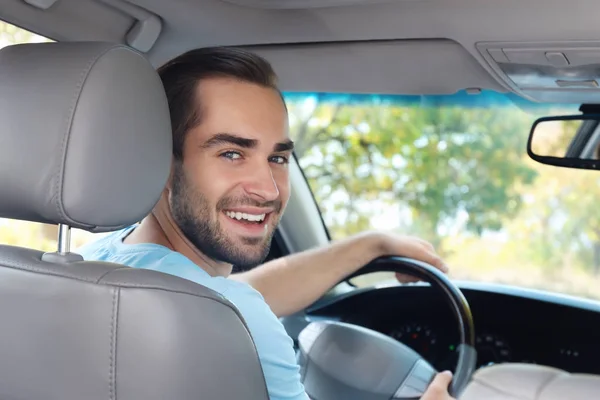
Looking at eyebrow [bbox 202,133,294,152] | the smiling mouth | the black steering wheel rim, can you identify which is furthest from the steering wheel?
eyebrow [bbox 202,133,294,152]

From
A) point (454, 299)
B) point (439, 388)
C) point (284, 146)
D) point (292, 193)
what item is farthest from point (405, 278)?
point (292, 193)

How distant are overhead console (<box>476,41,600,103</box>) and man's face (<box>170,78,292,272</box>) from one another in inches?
28.3

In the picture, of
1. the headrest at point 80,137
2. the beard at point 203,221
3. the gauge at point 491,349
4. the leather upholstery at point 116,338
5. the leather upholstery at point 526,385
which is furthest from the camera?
the gauge at point 491,349

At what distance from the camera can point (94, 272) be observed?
1507 mm

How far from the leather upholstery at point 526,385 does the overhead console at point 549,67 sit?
4.12ft

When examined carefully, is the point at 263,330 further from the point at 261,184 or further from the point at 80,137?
the point at 80,137

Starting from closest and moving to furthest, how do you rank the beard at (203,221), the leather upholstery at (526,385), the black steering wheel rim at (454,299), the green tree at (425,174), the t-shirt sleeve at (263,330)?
the leather upholstery at (526,385), the t-shirt sleeve at (263,330), the beard at (203,221), the black steering wheel rim at (454,299), the green tree at (425,174)

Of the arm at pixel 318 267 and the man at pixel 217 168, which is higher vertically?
the man at pixel 217 168

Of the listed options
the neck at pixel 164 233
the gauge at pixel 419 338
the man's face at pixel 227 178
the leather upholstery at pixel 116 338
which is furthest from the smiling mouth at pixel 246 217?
the gauge at pixel 419 338

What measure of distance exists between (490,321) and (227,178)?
1494 millimetres

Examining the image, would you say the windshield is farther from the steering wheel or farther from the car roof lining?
the steering wheel

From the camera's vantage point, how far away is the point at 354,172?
27.3ft

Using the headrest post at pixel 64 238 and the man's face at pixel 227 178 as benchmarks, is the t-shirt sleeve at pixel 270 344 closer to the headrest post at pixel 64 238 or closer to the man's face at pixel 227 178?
the man's face at pixel 227 178

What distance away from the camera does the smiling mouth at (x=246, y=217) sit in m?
2.14
